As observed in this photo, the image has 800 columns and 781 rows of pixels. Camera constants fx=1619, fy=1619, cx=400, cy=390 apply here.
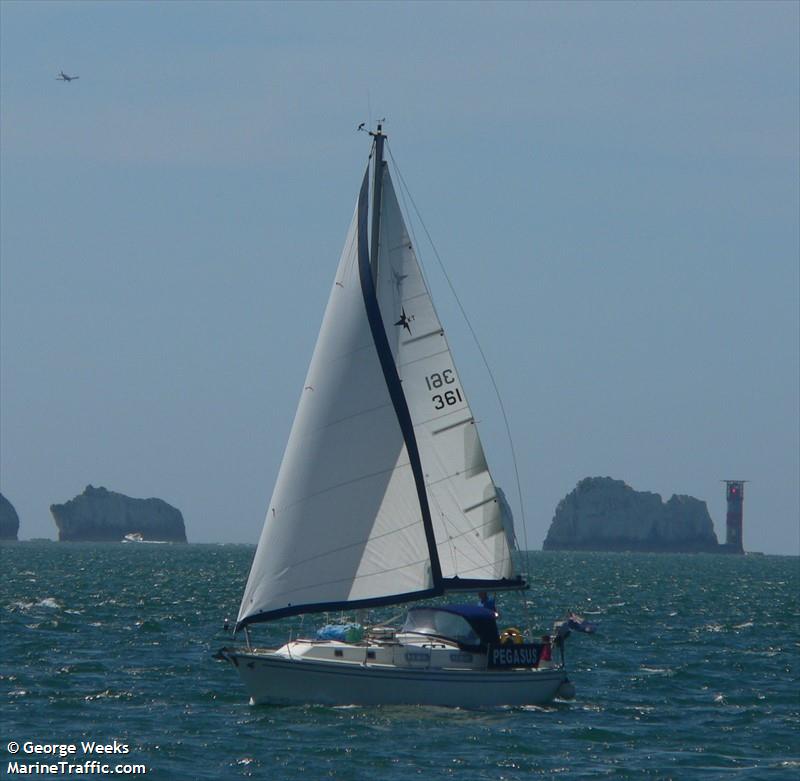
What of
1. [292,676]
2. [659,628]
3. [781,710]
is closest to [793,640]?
[659,628]

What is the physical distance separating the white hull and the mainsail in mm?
941

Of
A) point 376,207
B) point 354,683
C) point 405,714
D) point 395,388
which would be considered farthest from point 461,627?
point 376,207

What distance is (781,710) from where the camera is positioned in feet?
103

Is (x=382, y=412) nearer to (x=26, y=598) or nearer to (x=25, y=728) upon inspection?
(x=25, y=728)

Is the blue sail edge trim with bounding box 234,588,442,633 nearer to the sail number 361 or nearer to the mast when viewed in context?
the sail number 361

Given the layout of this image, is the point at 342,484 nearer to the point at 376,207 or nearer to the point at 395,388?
the point at 395,388

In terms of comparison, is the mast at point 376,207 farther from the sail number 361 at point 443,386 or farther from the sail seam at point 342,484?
the sail seam at point 342,484

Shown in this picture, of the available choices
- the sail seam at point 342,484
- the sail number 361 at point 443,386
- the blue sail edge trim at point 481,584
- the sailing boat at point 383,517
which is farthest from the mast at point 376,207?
the blue sail edge trim at point 481,584

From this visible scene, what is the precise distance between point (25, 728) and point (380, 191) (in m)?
11.2

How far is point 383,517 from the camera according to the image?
2900 centimetres

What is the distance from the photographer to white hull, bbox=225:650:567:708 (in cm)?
2802

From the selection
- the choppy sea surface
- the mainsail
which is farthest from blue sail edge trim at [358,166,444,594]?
the choppy sea surface

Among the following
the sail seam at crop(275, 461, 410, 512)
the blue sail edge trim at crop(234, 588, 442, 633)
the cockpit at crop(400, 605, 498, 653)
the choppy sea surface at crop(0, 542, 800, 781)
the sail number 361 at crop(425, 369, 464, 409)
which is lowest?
the choppy sea surface at crop(0, 542, 800, 781)

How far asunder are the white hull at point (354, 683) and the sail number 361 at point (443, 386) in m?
4.83
